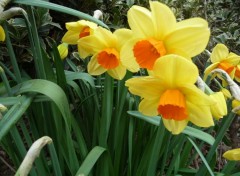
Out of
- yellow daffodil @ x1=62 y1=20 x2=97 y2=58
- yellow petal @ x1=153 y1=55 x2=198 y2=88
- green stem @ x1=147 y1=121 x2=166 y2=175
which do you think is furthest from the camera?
yellow daffodil @ x1=62 y1=20 x2=97 y2=58

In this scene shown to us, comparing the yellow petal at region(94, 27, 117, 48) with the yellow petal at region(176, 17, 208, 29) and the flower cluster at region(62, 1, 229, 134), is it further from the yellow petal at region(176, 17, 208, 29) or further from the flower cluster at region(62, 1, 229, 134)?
the yellow petal at region(176, 17, 208, 29)

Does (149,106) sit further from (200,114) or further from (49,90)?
(49,90)

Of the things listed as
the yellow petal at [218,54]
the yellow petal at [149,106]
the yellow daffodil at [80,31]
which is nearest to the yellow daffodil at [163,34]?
the yellow petal at [149,106]

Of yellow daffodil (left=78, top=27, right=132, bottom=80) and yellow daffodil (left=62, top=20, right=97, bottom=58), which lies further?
yellow daffodil (left=62, top=20, right=97, bottom=58)

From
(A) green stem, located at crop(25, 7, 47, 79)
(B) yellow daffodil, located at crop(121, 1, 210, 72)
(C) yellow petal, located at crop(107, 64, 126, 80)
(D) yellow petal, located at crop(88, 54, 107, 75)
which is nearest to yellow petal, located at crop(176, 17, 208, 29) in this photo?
(B) yellow daffodil, located at crop(121, 1, 210, 72)

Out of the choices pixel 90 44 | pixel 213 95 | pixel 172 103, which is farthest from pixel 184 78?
pixel 90 44

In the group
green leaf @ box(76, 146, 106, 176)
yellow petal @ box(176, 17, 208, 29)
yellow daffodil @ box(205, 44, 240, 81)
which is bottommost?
green leaf @ box(76, 146, 106, 176)

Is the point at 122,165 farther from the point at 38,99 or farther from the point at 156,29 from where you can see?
Result: the point at 156,29
